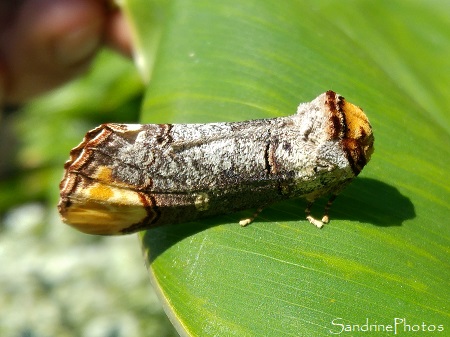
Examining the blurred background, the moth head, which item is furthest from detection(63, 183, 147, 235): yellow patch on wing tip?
the blurred background

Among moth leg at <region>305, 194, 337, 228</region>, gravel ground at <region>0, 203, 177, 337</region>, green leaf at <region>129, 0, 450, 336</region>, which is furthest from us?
gravel ground at <region>0, 203, 177, 337</region>

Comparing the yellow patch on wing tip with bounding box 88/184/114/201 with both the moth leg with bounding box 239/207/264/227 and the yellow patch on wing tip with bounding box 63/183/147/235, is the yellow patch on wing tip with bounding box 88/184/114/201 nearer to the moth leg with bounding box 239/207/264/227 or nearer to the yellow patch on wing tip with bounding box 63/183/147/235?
the yellow patch on wing tip with bounding box 63/183/147/235

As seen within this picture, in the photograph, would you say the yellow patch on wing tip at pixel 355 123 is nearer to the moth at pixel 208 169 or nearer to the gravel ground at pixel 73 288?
the moth at pixel 208 169

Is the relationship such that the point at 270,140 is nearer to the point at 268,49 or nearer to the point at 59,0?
the point at 268,49

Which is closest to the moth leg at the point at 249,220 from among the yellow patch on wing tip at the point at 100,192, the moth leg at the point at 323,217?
the moth leg at the point at 323,217

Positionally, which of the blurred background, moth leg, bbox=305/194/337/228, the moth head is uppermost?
the moth head

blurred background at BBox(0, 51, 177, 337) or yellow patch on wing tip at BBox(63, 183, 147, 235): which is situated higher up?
yellow patch on wing tip at BBox(63, 183, 147, 235)

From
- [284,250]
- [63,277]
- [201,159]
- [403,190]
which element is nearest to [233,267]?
[284,250]
